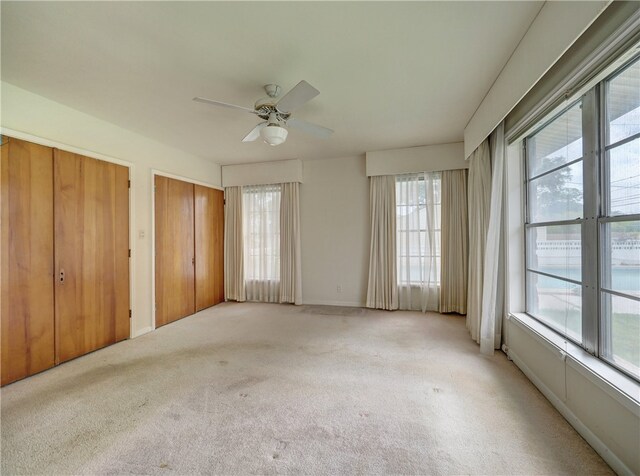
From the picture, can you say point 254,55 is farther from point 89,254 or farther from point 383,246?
point 383,246

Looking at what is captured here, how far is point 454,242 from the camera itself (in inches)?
170

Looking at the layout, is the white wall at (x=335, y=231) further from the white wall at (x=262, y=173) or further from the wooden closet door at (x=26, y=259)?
the wooden closet door at (x=26, y=259)

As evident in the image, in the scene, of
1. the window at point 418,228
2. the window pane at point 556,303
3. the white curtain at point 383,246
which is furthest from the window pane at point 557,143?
the white curtain at point 383,246

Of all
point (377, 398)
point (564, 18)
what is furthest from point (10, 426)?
point (564, 18)

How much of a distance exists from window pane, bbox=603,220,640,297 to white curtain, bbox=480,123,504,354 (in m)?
1.14

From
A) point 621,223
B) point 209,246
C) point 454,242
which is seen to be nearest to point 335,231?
point 454,242

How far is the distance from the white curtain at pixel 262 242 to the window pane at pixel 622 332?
4359 mm

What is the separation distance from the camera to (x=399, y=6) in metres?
1.67

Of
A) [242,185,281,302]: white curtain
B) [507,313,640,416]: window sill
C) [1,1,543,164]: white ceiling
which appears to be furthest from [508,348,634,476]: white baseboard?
[242,185,281,302]: white curtain

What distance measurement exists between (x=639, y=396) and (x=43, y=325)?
4435 mm

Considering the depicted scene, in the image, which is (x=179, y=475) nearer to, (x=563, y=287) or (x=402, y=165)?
(x=563, y=287)

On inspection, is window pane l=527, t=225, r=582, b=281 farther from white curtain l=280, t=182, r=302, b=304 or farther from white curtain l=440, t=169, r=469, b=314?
white curtain l=280, t=182, r=302, b=304

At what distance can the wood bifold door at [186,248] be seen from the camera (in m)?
4.02

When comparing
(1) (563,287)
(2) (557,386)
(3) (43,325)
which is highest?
(1) (563,287)
